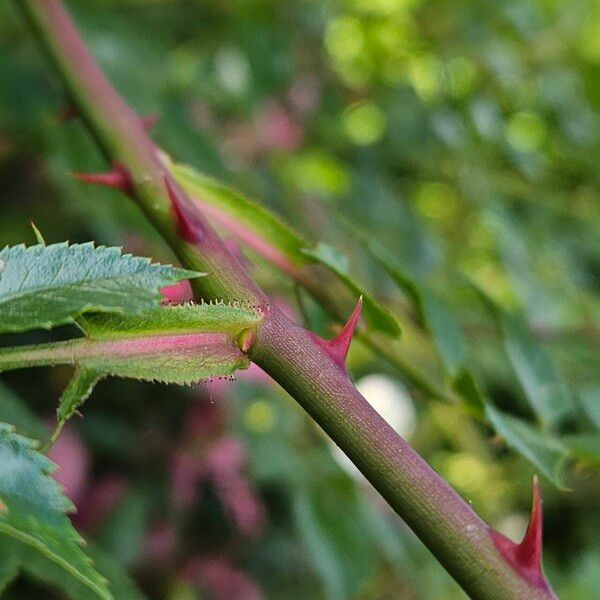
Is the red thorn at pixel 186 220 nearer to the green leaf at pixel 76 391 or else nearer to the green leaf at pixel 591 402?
the green leaf at pixel 76 391

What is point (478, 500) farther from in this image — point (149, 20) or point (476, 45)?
point (149, 20)

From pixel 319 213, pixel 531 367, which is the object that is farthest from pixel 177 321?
pixel 319 213

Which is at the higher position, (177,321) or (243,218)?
(243,218)

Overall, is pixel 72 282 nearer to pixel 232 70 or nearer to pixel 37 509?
pixel 37 509

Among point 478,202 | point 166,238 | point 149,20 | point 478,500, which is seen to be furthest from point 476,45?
point 166,238

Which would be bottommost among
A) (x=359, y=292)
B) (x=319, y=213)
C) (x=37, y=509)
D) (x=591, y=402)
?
(x=37, y=509)

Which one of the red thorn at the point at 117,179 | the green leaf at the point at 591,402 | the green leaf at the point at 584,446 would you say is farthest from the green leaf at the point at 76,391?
the green leaf at the point at 591,402

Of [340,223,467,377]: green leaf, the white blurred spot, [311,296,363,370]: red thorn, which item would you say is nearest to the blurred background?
the white blurred spot

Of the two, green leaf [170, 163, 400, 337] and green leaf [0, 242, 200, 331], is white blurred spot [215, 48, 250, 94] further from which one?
green leaf [0, 242, 200, 331]
